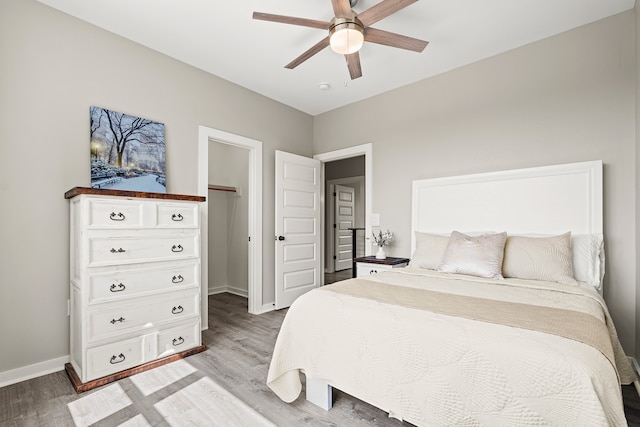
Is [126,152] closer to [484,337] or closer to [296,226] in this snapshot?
[296,226]

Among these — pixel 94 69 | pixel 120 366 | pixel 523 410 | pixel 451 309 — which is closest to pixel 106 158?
pixel 94 69

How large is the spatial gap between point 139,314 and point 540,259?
10.3ft

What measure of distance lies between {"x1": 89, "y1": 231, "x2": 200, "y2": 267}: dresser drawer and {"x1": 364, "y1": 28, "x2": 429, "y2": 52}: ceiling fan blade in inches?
86.2

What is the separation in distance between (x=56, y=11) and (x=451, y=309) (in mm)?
3617

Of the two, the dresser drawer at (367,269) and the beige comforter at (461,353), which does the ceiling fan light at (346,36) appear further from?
the dresser drawer at (367,269)

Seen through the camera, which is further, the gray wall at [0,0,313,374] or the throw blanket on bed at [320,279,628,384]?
the gray wall at [0,0,313,374]

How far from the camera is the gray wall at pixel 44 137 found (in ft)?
7.20

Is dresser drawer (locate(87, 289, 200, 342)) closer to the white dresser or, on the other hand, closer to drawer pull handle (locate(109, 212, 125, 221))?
the white dresser

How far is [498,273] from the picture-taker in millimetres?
2332

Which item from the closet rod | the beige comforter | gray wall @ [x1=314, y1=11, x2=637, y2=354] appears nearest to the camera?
the beige comforter

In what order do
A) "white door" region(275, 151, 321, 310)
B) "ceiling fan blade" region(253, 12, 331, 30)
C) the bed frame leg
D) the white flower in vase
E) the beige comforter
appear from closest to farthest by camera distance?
the beige comforter → the bed frame leg → "ceiling fan blade" region(253, 12, 331, 30) → the white flower in vase → "white door" region(275, 151, 321, 310)

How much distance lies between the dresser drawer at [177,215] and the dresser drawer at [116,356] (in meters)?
0.92

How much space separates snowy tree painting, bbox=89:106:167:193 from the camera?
8.45 feet

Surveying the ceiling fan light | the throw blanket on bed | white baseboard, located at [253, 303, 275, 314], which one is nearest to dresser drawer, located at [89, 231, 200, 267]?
the throw blanket on bed
